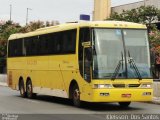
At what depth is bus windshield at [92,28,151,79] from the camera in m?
18.8

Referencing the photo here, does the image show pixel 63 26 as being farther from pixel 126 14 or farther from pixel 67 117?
pixel 126 14

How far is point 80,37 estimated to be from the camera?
782 inches

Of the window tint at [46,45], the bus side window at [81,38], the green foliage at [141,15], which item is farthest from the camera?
the green foliage at [141,15]

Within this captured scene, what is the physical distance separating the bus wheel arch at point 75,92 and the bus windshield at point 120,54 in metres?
1.76

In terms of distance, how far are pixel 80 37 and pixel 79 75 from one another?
137cm

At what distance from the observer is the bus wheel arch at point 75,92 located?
20.2m

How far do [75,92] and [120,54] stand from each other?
96.7 inches

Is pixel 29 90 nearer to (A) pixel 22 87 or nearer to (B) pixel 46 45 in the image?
(A) pixel 22 87

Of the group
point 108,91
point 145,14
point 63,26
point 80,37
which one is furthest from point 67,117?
point 145,14

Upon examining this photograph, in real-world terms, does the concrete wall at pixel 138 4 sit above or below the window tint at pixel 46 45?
above

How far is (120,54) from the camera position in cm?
1919

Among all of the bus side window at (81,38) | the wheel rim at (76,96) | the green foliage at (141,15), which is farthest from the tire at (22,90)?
the green foliage at (141,15)

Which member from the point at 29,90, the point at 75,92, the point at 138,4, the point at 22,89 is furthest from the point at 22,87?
the point at 138,4

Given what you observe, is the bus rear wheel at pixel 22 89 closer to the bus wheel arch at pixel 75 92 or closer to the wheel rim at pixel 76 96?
the bus wheel arch at pixel 75 92
